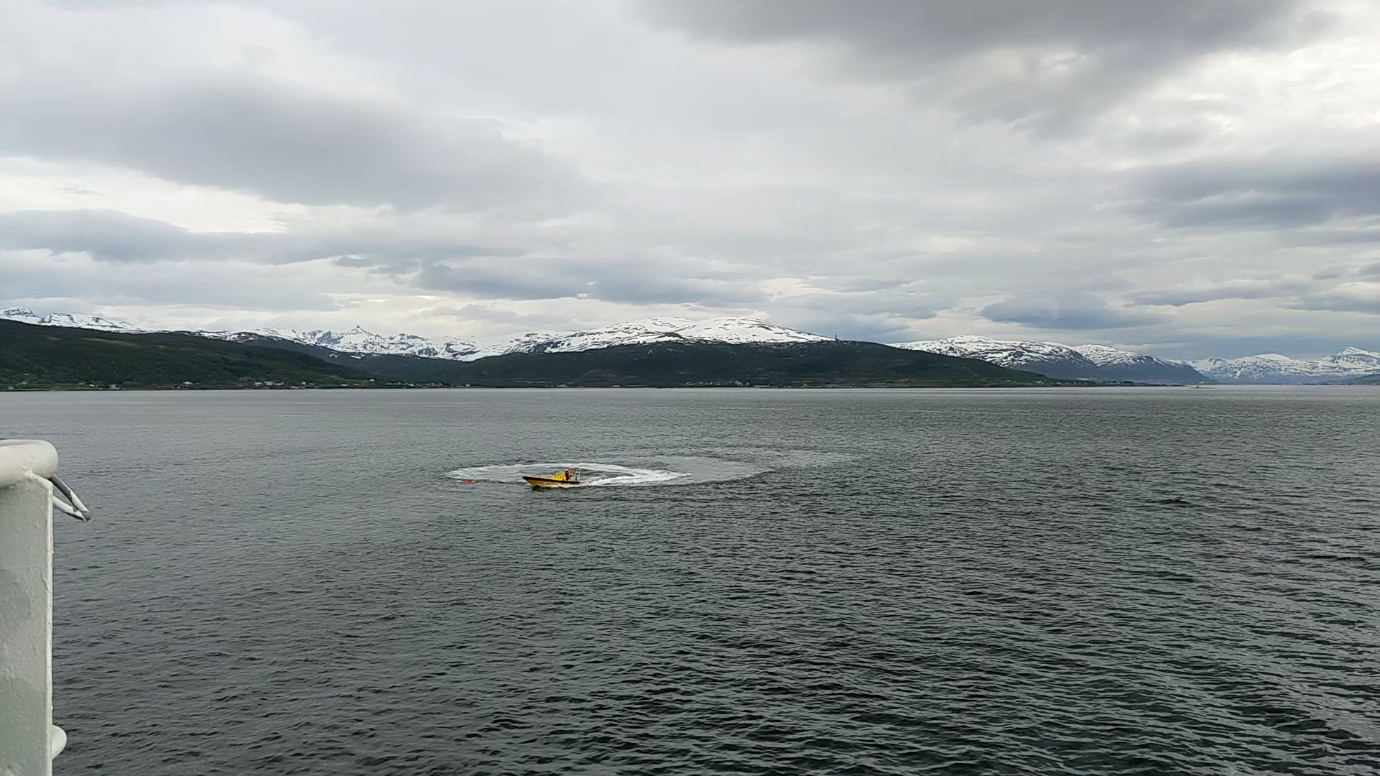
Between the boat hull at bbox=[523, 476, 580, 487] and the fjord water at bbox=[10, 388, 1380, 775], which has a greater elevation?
the boat hull at bbox=[523, 476, 580, 487]

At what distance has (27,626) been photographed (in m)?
9.84

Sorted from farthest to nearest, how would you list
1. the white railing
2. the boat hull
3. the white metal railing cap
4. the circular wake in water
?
the circular wake in water
the boat hull
the white railing
the white metal railing cap

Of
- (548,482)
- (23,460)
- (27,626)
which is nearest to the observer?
(23,460)

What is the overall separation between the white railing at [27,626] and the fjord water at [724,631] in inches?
971

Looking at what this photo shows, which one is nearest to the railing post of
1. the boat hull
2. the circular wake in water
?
the circular wake in water

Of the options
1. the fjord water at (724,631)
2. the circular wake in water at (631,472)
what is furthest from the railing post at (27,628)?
the circular wake in water at (631,472)

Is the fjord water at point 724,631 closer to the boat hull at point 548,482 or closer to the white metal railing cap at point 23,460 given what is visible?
the boat hull at point 548,482

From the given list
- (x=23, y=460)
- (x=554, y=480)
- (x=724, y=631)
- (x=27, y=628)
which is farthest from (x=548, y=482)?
(x=23, y=460)

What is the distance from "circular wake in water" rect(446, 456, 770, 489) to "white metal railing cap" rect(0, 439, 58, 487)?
3735 inches

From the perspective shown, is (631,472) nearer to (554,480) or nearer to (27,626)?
(554,480)

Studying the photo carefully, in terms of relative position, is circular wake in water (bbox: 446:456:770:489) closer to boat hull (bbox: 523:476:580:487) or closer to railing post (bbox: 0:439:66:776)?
boat hull (bbox: 523:476:580:487)

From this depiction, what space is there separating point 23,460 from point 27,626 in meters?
2.28

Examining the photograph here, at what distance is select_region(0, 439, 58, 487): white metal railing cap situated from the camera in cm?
888

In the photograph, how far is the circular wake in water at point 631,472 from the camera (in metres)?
111
